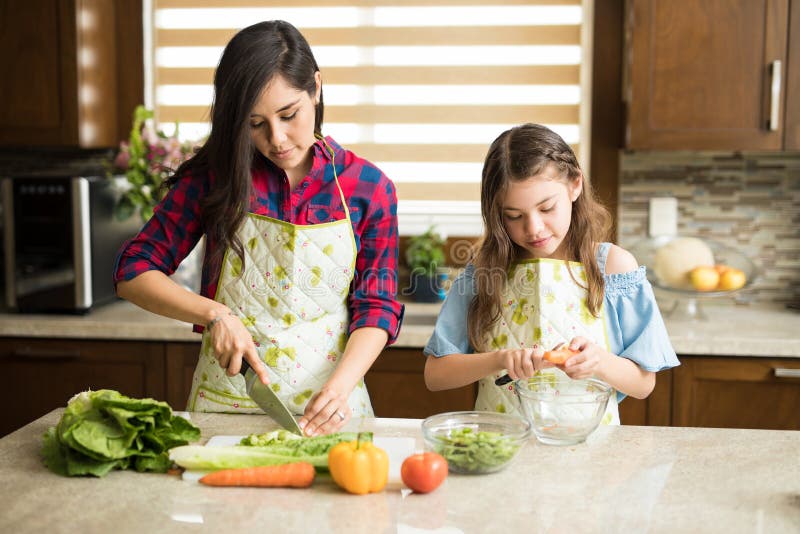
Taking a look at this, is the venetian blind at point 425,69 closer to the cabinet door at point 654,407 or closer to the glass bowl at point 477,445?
the cabinet door at point 654,407

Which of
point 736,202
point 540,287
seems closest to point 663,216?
point 736,202

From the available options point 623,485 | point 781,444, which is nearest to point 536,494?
point 623,485

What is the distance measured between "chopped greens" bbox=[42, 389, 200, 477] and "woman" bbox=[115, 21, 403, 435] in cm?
28

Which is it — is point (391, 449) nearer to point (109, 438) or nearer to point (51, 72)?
point (109, 438)

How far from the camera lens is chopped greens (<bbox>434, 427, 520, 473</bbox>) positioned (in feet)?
4.40

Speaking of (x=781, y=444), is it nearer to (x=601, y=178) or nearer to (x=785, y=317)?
(x=785, y=317)

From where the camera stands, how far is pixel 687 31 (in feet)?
8.72

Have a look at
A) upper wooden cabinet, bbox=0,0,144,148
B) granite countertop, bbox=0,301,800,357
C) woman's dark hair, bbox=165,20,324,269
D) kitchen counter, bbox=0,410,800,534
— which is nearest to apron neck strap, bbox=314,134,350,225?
woman's dark hair, bbox=165,20,324,269

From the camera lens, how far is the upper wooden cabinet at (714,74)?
2.64 metres

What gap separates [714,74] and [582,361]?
155cm

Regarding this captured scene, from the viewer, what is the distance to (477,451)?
134 cm

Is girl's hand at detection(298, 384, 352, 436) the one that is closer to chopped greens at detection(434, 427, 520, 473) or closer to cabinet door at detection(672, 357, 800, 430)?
chopped greens at detection(434, 427, 520, 473)

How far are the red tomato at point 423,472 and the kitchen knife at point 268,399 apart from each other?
1.02 ft

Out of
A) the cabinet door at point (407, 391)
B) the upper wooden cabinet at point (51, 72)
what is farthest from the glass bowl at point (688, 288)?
the upper wooden cabinet at point (51, 72)
